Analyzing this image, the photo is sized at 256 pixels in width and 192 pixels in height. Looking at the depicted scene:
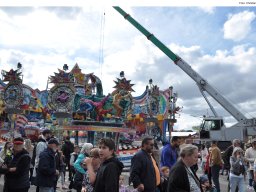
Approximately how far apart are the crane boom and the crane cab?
4.97 ft

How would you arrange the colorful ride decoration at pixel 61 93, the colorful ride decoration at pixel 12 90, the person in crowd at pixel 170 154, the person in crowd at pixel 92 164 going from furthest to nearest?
the colorful ride decoration at pixel 12 90 → the colorful ride decoration at pixel 61 93 → the person in crowd at pixel 170 154 → the person in crowd at pixel 92 164

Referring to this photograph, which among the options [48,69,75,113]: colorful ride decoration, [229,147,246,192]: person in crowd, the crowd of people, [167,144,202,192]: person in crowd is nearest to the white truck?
[48,69,75,113]: colorful ride decoration

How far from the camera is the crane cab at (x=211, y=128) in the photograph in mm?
26422

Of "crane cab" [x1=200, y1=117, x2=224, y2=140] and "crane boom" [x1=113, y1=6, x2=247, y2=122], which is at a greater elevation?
"crane boom" [x1=113, y1=6, x2=247, y2=122]

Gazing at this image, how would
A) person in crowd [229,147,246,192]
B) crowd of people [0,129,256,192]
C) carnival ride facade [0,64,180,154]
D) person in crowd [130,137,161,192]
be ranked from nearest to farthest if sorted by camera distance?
1. crowd of people [0,129,256,192]
2. person in crowd [130,137,161,192]
3. person in crowd [229,147,246,192]
4. carnival ride facade [0,64,180,154]

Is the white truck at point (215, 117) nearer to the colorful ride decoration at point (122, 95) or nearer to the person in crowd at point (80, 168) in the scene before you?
the colorful ride decoration at point (122, 95)

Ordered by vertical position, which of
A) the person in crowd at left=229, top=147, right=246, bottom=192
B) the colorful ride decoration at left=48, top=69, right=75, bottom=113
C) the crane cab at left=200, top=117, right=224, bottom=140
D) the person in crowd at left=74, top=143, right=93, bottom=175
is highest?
the colorful ride decoration at left=48, top=69, right=75, bottom=113

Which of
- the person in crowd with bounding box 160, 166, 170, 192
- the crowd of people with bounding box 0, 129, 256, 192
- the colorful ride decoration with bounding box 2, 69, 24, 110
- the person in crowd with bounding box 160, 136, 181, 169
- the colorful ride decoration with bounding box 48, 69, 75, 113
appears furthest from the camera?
the colorful ride decoration with bounding box 2, 69, 24, 110

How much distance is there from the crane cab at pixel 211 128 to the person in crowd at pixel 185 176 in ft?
74.6

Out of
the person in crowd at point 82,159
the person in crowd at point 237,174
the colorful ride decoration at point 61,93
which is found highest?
the colorful ride decoration at point 61,93

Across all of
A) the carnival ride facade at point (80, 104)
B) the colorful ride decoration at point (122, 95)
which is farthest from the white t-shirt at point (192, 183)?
the colorful ride decoration at point (122, 95)

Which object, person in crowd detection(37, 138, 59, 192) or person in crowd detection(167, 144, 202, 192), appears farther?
person in crowd detection(37, 138, 59, 192)

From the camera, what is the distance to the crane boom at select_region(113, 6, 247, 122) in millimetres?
25312

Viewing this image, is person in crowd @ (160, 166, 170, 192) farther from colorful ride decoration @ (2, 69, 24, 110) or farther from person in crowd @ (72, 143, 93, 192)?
colorful ride decoration @ (2, 69, 24, 110)
